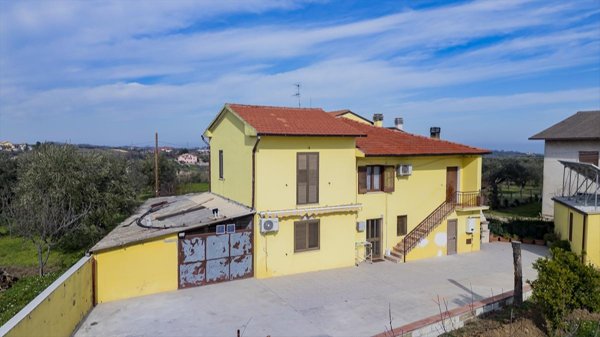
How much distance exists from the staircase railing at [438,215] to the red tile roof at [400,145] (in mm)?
2264

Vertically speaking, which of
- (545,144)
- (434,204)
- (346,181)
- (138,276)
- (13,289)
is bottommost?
(13,289)

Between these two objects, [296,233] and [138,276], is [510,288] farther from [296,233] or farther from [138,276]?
[138,276]

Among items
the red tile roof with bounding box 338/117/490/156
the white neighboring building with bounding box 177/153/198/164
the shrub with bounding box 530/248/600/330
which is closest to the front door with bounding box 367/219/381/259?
the red tile roof with bounding box 338/117/490/156

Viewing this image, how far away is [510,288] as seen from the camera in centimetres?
1433

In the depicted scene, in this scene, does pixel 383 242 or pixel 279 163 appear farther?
pixel 383 242

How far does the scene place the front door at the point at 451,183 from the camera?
19922mm

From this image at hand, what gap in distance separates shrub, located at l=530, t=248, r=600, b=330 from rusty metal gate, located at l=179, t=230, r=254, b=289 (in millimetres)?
9400

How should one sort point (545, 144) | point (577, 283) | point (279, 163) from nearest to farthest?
point (577, 283), point (279, 163), point (545, 144)

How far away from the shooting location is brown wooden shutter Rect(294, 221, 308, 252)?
15.9 m

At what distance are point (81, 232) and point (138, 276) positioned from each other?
785 centimetres

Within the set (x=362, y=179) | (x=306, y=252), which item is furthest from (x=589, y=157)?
(x=306, y=252)

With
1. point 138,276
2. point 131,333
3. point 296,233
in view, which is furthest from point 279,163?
point 131,333

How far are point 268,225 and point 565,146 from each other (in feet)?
72.9

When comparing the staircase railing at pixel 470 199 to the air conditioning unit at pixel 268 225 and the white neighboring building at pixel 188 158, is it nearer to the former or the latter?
the air conditioning unit at pixel 268 225
